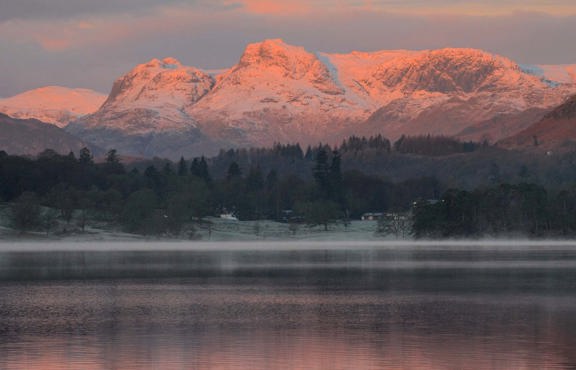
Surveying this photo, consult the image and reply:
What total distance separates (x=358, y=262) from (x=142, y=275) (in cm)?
4195

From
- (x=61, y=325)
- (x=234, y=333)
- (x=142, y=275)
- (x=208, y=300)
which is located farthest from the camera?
(x=142, y=275)

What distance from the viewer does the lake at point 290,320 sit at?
170 ft

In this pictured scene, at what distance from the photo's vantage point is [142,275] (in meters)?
121

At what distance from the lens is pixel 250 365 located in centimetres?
4975

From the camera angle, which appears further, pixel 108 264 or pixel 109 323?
pixel 108 264

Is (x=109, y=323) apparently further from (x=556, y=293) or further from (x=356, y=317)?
(x=556, y=293)

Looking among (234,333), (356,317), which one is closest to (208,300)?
(356,317)

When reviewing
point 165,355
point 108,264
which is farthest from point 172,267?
point 165,355

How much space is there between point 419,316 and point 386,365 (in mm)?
21293

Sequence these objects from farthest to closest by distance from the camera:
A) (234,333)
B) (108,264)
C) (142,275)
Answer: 1. (108,264)
2. (142,275)
3. (234,333)

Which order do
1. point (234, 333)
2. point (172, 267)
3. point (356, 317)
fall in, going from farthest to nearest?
1. point (172, 267)
2. point (356, 317)
3. point (234, 333)

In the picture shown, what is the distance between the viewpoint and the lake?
170 ft

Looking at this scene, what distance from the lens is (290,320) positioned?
226 ft

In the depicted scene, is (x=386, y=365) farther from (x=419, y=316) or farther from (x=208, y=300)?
(x=208, y=300)
